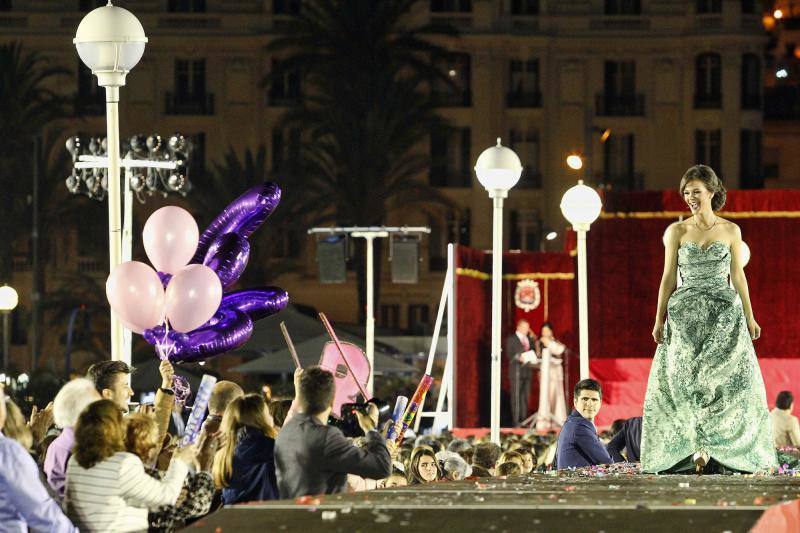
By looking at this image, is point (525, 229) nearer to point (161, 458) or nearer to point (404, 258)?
point (404, 258)

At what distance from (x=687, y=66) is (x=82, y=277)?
77.2ft

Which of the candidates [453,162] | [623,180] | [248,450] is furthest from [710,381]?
[453,162]

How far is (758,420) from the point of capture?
34.2 ft

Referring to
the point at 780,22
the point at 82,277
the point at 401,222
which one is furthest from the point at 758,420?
the point at 780,22

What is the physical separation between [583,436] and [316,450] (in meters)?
3.25

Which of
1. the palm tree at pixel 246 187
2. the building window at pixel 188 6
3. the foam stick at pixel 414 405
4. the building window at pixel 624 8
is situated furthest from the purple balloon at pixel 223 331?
the building window at pixel 624 8

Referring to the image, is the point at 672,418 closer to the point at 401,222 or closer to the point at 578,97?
the point at 401,222

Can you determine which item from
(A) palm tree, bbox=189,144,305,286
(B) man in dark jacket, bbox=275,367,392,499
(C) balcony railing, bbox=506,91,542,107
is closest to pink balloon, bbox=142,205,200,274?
(B) man in dark jacket, bbox=275,367,392,499

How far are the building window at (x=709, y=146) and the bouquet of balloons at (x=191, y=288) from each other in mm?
49311

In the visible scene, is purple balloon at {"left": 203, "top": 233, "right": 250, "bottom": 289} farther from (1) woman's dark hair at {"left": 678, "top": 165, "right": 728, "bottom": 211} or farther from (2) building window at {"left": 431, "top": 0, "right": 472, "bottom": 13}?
(2) building window at {"left": 431, "top": 0, "right": 472, "bottom": 13}

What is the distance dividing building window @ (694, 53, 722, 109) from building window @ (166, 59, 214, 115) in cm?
1671

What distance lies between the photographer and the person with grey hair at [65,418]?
819cm

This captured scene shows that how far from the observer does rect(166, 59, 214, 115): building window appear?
63.6 metres

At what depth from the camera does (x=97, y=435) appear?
7348 mm
